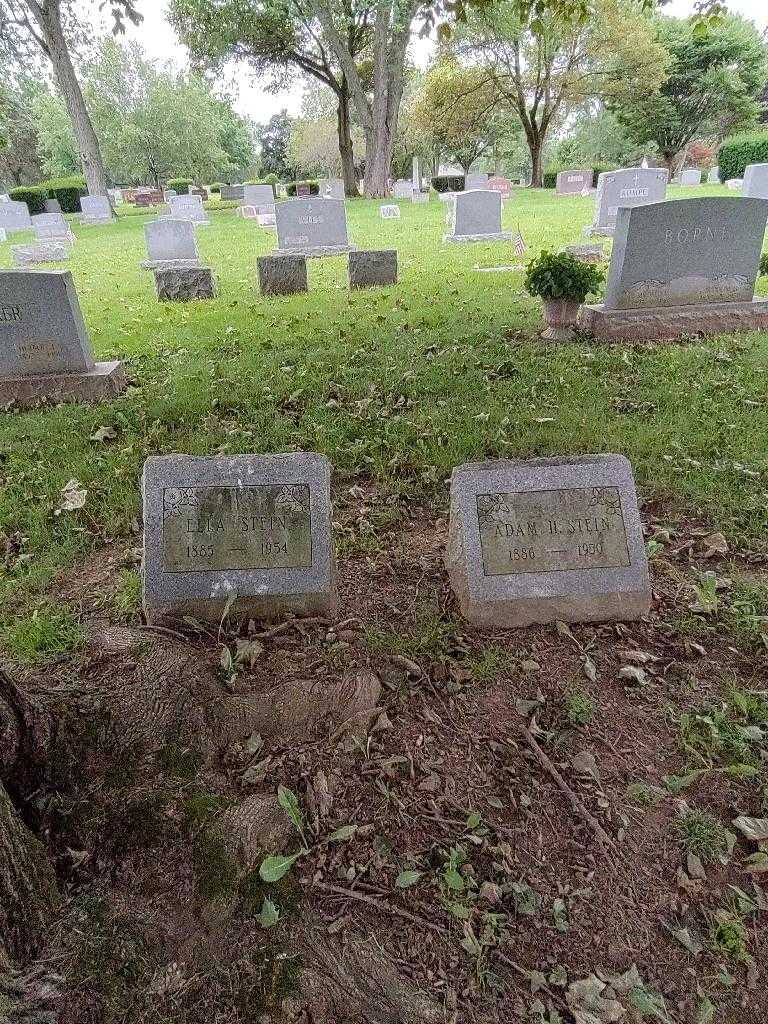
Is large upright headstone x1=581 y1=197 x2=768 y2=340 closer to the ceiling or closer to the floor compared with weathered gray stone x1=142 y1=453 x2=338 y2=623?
closer to the ceiling

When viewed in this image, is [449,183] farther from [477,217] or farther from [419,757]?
[419,757]

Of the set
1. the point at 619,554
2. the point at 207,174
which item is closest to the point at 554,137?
the point at 207,174

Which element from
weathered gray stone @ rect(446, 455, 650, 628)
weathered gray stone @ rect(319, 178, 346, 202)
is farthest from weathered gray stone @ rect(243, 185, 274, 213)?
weathered gray stone @ rect(446, 455, 650, 628)

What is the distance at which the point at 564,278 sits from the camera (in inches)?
253

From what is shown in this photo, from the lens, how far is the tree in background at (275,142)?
2699 inches

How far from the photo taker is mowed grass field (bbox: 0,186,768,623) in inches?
153

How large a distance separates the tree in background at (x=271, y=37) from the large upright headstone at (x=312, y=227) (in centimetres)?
1459

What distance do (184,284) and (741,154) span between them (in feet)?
96.2

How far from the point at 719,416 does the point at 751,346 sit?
2135 mm

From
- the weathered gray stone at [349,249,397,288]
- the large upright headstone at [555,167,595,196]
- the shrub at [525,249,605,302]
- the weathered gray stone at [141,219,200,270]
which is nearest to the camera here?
the shrub at [525,249,605,302]

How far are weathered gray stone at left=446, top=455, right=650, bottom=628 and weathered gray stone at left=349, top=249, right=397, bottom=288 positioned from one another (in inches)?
296

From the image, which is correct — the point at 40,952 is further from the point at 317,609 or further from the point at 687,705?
the point at 687,705

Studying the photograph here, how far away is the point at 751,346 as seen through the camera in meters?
6.20

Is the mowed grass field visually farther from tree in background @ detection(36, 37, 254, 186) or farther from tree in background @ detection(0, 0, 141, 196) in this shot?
tree in background @ detection(36, 37, 254, 186)
